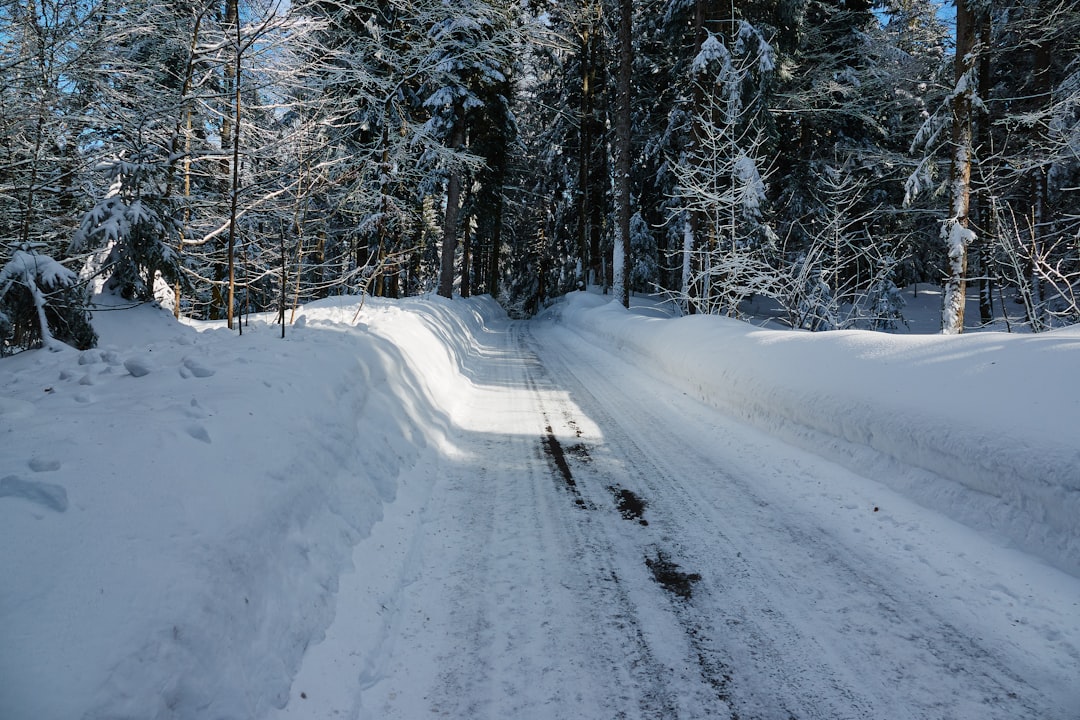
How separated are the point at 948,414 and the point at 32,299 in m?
7.63

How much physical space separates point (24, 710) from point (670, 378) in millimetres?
8523

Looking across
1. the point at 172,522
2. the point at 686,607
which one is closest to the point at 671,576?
the point at 686,607

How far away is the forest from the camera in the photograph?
688 cm

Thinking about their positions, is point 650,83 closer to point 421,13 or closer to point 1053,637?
point 421,13

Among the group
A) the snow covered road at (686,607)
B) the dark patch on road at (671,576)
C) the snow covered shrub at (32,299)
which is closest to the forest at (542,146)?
the snow covered shrub at (32,299)

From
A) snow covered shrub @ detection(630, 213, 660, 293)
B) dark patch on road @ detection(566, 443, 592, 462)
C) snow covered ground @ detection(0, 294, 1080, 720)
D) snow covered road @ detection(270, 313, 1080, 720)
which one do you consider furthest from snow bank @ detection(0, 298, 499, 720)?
snow covered shrub @ detection(630, 213, 660, 293)

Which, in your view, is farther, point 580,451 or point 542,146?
point 542,146

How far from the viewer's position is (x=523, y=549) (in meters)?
3.36

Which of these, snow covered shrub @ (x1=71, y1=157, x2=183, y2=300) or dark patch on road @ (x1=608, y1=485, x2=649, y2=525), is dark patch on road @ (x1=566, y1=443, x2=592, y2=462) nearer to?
dark patch on road @ (x1=608, y1=485, x2=649, y2=525)

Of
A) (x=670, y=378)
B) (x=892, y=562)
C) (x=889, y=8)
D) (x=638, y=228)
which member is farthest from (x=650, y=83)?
(x=892, y=562)

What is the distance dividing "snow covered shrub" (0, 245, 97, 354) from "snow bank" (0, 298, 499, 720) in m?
0.42

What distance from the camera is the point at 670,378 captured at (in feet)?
29.6

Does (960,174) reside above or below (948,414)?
above

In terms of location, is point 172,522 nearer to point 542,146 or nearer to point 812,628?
point 812,628
